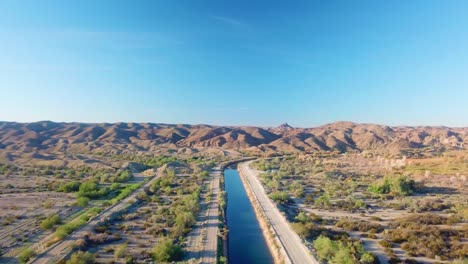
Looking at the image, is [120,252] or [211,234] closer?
[120,252]

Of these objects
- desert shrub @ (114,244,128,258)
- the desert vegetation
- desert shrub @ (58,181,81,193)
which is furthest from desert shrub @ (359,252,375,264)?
desert shrub @ (58,181,81,193)

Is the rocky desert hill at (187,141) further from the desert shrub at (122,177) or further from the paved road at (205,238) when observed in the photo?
the paved road at (205,238)

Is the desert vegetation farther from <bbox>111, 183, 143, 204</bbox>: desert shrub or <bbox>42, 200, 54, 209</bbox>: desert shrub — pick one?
<bbox>42, 200, 54, 209</bbox>: desert shrub

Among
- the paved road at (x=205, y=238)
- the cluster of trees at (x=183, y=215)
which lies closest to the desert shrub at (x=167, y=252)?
the paved road at (x=205, y=238)

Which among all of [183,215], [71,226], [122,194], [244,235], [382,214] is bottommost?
[244,235]

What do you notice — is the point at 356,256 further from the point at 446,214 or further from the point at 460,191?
the point at 460,191

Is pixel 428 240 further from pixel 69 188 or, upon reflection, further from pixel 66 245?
pixel 69 188

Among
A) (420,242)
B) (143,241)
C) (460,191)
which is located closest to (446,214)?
(420,242)

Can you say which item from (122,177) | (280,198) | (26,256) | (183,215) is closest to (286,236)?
(183,215)

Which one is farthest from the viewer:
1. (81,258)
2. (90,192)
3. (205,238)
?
(90,192)
